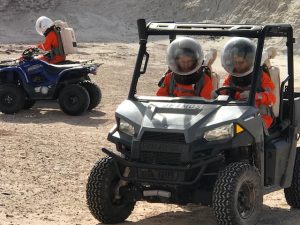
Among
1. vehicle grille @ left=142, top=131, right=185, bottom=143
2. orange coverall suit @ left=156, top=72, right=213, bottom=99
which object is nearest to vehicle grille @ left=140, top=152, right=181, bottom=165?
vehicle grille @ left=142, top=131, right=185, bottom=143

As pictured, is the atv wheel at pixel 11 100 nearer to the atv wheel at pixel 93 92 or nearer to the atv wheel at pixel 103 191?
the atv wheel at pixel 93 92

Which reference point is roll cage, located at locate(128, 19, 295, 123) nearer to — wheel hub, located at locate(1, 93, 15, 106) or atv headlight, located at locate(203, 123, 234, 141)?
atv headlight, located at locate(203, 123, 234, 141)

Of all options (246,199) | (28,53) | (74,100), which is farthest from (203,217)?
(28,53)

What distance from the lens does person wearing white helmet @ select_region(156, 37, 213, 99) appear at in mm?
6973

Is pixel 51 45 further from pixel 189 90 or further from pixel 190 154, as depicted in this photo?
pixel 190 154

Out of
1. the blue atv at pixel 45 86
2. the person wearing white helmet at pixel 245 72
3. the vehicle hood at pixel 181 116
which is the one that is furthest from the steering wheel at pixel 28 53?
the vehicle hood at pixel 181 116

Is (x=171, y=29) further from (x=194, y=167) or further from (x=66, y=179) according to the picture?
(x=66, y=179)

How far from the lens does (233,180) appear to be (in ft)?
20.6

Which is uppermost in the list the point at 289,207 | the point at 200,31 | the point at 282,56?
the point at 200,31

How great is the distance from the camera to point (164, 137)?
6441mm

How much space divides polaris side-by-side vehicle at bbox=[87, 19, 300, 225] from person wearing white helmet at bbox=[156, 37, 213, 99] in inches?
5.3

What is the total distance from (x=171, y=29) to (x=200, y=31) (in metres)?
0.26

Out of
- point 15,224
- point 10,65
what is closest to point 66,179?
point 15,224

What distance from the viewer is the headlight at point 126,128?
21.7 feet
